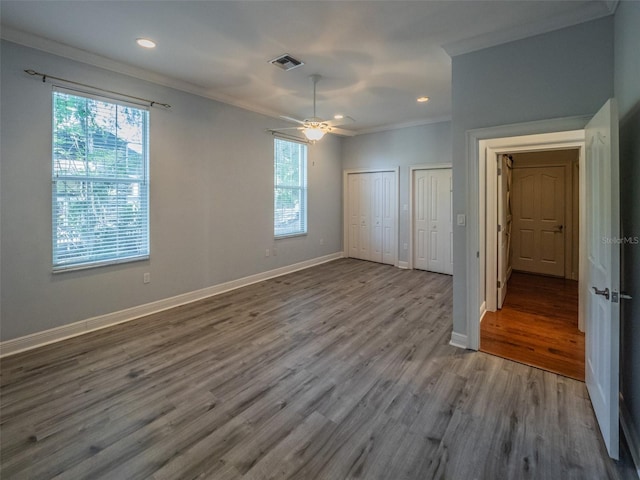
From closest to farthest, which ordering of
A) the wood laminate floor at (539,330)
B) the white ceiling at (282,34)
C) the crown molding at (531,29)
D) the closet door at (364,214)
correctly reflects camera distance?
the crown molding at (531,29)
the white ceiling at (282,34)
the wood laminate floor at (539,330)
the closet door at (364,214)

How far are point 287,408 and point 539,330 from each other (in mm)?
2883

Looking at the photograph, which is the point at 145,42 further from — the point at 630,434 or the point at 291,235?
the point at 630,434

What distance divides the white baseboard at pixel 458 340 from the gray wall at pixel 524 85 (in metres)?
0.04

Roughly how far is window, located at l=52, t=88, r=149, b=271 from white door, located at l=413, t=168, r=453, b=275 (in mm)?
4759

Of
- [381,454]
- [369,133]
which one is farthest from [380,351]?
[369,133]

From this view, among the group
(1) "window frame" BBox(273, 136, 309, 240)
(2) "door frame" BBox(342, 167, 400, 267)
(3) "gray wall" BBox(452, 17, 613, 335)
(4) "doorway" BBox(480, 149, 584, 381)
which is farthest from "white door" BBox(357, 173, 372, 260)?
(3) "gray wall" BBox(452, 17, 613, 335)

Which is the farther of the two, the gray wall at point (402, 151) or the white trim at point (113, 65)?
the gray wall at point (402, 151)

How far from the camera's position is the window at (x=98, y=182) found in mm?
3121

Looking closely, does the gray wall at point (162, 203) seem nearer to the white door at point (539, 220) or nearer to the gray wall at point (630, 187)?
the white door at point (539, 220)

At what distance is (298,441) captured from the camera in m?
1.82

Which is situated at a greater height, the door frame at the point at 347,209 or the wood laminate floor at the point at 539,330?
the door frame at the point at 347,209

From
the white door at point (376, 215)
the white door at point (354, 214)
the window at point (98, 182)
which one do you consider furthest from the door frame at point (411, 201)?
the window at point (98, 182)

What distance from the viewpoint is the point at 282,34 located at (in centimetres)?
279

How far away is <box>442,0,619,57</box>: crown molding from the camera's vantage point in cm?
226
